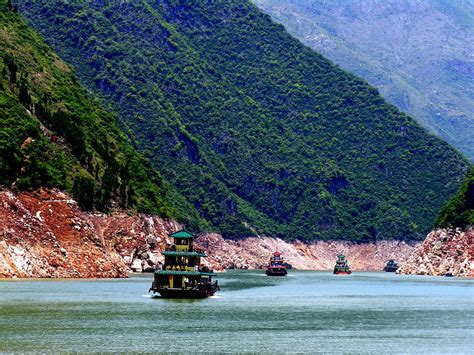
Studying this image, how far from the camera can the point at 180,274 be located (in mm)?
134000

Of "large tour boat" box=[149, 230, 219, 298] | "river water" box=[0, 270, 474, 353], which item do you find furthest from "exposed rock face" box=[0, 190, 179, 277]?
"large tour boat" box=[149, 230, 219, 298]

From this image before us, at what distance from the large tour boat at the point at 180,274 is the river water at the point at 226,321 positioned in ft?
10.5

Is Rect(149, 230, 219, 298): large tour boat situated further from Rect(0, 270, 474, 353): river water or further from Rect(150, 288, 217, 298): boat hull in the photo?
Rect(0, 270, 474, 353): river water

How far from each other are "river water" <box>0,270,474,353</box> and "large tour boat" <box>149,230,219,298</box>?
3.19 m

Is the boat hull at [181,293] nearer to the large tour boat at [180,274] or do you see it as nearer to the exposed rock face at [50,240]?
the large tour boat at [180,274]

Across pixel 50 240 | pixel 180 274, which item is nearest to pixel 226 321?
pixel 180 274

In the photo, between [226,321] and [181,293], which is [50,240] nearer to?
[181,293]

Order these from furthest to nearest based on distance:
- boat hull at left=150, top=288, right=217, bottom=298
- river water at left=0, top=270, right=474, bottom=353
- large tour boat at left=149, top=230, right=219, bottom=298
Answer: large tour boat at left=149, top=230, right=219, bottom=298
boat hull at left=150, top=288, right=217, bottom=298
river water at left=0, top=270, right=474, bottom=353

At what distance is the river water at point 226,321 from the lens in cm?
8506

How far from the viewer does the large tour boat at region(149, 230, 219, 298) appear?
441ft

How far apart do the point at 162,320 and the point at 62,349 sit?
75.1 ft

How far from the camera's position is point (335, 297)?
15212 centimetres

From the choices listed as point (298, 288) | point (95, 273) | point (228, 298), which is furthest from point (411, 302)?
point (95, 273)

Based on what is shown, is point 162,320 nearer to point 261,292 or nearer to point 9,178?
point 261,292
